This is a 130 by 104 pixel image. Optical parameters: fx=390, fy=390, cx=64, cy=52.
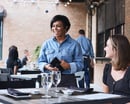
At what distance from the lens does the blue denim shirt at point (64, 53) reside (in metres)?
3.84

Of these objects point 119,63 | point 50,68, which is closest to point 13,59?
point 50,68

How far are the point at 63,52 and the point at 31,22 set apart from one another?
12.3 m

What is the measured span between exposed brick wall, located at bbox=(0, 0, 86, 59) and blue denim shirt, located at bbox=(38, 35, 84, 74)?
11878 mm

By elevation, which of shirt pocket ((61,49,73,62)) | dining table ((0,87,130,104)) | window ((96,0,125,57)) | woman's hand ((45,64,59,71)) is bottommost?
dining table ((0,87,130,104))

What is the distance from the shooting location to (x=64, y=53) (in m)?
3.84

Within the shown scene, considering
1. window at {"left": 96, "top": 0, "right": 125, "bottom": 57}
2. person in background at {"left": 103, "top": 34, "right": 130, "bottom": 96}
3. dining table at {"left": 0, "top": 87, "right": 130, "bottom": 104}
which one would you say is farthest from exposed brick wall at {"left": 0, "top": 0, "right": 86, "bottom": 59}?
dining table at {"left": 0, "top": 87, "right": 130, "bottom": 104}

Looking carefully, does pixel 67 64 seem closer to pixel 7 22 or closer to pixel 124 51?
pixel 124 51

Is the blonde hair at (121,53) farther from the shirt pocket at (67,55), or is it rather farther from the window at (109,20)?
the window at (109,20)

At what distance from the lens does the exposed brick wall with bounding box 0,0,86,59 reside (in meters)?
15.8

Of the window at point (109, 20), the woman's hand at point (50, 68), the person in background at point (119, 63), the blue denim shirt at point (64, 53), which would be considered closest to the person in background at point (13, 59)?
the window at point (109, 20)

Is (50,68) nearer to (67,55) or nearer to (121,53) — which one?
(67,55)

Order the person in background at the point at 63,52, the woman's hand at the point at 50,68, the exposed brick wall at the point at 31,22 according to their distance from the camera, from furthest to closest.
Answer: the exposed brick wall at the point at 31,22
the person in background at the point at 63,52
the woman's hand at the point at 50,68

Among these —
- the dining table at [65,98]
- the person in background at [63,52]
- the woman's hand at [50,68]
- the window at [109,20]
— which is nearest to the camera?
the dining table at [65,98]

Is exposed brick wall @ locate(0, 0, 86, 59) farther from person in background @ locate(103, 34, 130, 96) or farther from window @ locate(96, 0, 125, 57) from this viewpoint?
person in background @ locate(103, 34, 130, 96)
